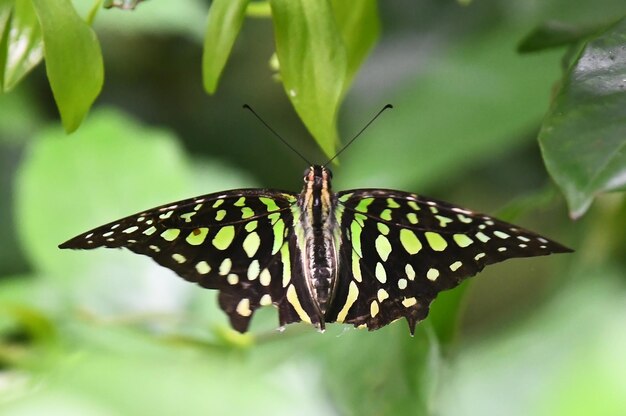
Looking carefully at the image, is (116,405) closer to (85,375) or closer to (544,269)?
(85,375)

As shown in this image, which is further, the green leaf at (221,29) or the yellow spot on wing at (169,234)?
the yellow spot on wing at (169,234)

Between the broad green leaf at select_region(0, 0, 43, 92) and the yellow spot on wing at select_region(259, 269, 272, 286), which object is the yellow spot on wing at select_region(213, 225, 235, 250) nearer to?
the yellow spot on wing at select_region(259, 269, 272, 286)

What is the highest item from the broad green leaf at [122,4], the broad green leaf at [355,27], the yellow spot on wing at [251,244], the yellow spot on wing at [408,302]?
the broad green leaf at [122,4]

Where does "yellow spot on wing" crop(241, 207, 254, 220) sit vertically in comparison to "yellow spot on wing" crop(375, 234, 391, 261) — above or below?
above

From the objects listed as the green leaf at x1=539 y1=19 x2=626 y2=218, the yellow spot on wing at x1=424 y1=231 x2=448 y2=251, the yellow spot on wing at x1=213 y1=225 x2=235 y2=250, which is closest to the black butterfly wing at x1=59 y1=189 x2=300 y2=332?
the yellow spot on wing at x1=213 y1=225 x2=235 y2=250

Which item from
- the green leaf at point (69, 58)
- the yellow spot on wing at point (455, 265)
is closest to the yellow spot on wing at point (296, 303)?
the yellow spot on wing at point (455, 265)

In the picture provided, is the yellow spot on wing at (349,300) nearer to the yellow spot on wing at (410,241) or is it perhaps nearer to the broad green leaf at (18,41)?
the yellow spot on wing at (410,241)

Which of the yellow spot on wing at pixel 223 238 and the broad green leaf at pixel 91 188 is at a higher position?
the yellow spot on wing at pixel 223 238
